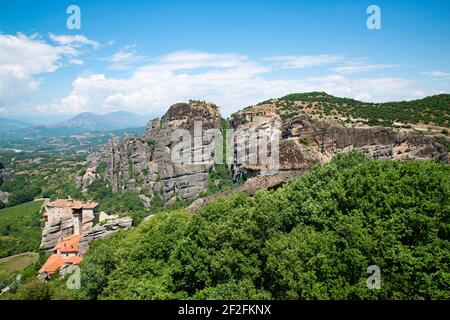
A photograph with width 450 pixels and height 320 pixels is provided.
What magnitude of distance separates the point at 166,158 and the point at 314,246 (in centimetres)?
6128

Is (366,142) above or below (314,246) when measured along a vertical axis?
above

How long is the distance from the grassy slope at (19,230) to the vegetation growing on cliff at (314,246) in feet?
176

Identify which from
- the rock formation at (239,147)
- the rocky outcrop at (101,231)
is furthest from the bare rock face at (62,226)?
the rock formation at (239,147)

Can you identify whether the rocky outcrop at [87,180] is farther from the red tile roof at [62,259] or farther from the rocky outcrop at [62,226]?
the red tile roof at [62,259]

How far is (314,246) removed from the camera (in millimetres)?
14086

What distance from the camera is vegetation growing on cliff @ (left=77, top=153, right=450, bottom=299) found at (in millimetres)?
12586

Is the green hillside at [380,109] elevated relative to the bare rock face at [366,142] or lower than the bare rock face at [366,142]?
elevated

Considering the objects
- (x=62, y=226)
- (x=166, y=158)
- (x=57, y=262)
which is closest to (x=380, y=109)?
(x=166, y=158)

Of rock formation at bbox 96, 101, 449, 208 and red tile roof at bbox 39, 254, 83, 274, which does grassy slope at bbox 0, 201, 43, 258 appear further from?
red tile roof at bbox 39, 254, 83, 274

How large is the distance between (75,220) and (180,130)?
2879cm

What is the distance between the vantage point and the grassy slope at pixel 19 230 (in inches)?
2564

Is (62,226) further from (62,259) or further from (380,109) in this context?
(380,109)

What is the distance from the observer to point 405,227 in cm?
1356
